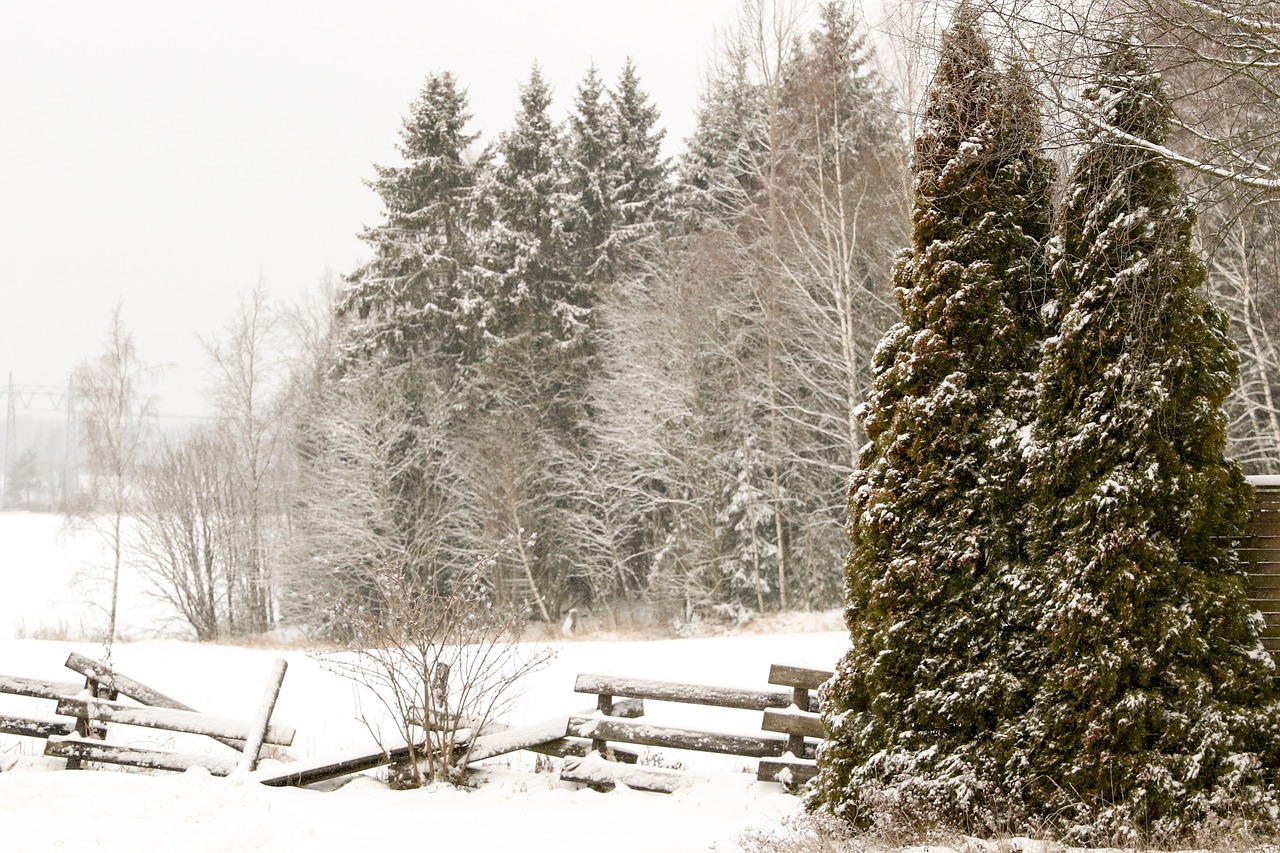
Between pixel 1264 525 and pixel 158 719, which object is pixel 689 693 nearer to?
pixel 1264 525

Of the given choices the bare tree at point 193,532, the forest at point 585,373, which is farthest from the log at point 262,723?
the bare tree at point 193,532

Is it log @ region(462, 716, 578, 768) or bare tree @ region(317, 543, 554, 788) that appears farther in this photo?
log @ region(462, 716, 578, 768)

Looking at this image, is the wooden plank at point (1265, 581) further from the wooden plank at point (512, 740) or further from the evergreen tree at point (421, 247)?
the evergreen tree at point (421, 247)

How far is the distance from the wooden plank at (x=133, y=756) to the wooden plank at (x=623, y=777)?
3.14 m

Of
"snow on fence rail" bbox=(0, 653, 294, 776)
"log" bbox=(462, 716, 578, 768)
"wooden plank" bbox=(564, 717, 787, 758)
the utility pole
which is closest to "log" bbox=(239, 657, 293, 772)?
"snow on fence rail" bbox=(0, 653, 294, 776)

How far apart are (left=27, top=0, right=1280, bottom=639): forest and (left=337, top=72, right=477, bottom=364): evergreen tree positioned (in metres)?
0.10

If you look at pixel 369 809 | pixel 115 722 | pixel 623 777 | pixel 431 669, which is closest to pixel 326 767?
pixel 369 809

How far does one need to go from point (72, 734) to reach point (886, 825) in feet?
25.0

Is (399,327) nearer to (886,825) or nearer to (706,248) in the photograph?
(706,248)

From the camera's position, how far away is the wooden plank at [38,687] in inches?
362

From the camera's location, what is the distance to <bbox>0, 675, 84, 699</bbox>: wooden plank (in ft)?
30.2

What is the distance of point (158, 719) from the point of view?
29.3 feet

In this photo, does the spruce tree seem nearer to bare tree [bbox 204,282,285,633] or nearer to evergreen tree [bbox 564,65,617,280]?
evergreen tree [bbox 564,65,617,280]

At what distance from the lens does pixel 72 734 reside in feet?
29.6
